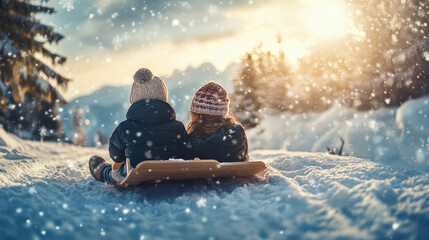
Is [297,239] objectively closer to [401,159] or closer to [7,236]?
[7,236]

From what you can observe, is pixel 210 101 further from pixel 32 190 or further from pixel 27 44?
pixel 27 44

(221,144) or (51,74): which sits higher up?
(51,74)

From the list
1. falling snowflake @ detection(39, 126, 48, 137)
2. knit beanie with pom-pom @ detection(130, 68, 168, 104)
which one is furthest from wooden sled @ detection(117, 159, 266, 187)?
falling snowflake @ detection(39, 126, 48, 137)

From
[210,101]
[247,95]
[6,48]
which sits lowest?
[210,101]

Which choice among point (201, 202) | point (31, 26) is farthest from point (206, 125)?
point (31, 26)

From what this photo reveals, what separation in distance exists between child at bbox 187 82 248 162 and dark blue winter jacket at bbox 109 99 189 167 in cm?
35

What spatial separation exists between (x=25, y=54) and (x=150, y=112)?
29.8 feet

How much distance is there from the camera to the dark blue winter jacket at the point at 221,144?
4.30m

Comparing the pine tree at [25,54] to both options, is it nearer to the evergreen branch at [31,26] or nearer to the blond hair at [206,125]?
the evergreen branch at [31,26]

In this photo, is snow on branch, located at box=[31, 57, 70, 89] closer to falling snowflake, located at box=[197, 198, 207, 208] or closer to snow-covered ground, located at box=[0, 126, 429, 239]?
snow-covered ground, located at box=[0, 126, 429, 239]

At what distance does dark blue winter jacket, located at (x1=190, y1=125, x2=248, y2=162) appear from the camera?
4297mm

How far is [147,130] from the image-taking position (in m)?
4.00

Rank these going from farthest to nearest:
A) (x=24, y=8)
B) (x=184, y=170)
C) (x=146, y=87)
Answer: (x=24, y=8), (x=146, y=87), (x=184, y=170)

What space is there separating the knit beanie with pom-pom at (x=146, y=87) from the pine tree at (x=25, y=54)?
8251 millimetres
